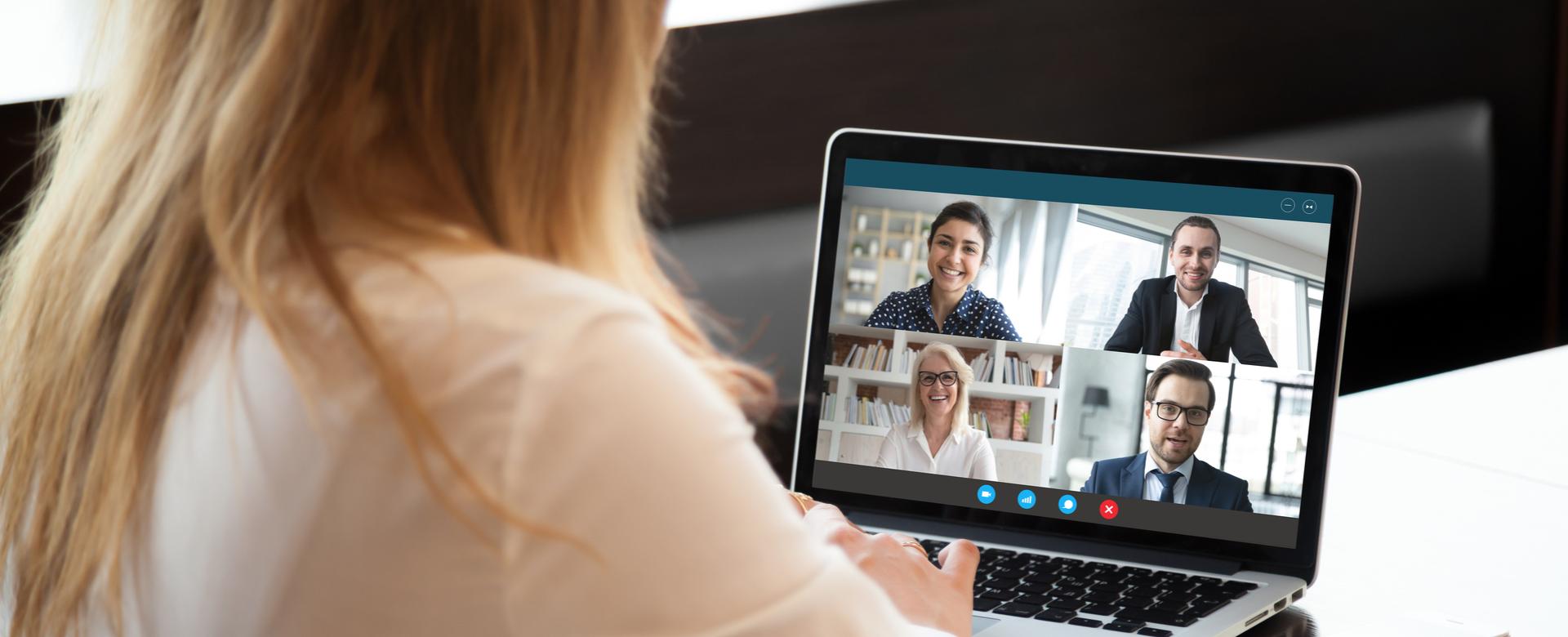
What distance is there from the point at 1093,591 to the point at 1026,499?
10 centimetres

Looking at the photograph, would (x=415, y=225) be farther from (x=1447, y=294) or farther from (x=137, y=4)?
(x=1447, y=294)

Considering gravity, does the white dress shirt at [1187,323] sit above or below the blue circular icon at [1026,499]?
above

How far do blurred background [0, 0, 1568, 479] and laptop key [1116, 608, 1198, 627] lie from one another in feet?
3.11

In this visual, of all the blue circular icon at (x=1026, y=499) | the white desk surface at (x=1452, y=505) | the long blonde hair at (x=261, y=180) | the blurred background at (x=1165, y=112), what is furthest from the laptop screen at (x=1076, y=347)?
the blurred background at (x=1165, y=112)

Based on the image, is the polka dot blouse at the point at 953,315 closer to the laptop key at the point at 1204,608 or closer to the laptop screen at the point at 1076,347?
the laptop screen at the point at 1076,347

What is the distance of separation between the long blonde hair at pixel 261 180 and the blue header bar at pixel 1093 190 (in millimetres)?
491

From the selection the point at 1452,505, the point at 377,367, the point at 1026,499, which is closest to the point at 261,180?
the point at 377,367

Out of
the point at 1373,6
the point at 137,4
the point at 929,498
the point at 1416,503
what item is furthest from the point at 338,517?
the point at 1373,6

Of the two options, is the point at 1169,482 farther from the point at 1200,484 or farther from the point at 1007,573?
the point at 1007,573

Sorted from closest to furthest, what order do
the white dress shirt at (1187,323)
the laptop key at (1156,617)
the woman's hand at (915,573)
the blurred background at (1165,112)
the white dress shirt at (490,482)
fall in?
the white dress shirt at (490,482) < the woman's hand at (915,573) < the laptop key at (1156,617) < the white dress shirt at (1187,323) < the blurred background at (1165,112)

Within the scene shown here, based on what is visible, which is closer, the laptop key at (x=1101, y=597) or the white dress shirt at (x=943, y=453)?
the laptop key at (x=1101, y=597)

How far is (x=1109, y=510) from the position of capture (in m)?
0.92

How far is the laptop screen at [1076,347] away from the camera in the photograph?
897 mm

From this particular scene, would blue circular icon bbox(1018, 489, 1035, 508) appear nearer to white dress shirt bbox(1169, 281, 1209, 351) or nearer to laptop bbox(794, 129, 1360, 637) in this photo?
laptop bbox(794, 129, 1360, 637)
